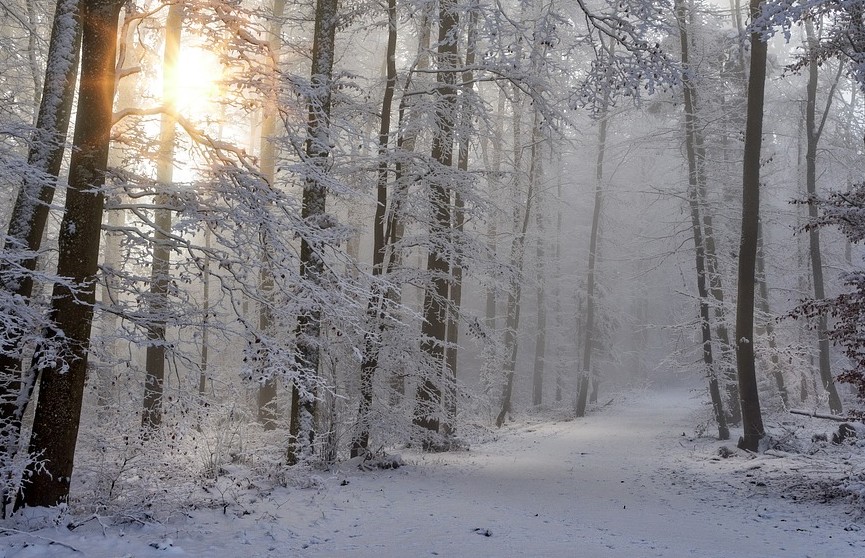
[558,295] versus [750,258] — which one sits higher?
[558,295]

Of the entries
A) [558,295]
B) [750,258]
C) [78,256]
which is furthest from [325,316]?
[558,295]

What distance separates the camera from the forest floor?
5.34 m

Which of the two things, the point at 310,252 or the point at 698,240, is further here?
the point at 698,240

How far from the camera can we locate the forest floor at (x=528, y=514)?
5340mm

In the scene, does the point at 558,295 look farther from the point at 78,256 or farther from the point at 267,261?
the point at 78,256

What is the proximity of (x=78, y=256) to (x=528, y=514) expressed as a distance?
19.3ft

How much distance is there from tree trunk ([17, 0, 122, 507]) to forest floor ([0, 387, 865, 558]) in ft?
2.35

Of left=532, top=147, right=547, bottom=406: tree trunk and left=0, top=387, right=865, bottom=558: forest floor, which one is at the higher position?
left=532, top=147, right=547, bottom=406: tree trunk

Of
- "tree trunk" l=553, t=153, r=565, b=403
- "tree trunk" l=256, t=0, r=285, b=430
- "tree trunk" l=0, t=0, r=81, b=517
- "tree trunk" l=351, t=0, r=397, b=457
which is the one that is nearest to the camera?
"tree trunk" l=0, t=0, r=81, b=517

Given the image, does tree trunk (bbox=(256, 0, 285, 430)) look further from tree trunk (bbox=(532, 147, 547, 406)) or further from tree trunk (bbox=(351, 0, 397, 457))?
tree trunk (bbox=(532, 147, 547, 406))

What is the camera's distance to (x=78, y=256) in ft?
19.0

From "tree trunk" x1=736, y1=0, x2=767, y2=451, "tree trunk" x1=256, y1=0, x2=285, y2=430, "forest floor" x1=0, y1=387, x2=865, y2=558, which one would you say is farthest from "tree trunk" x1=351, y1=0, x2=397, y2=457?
"tree trunk" x1=736, y1=0, x2=767, y2=451

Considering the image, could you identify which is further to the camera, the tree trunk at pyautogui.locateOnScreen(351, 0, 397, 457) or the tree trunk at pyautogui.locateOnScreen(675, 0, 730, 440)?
the tree trunk at pyautogui.locateOnScreen(675, 0, 730, 440)

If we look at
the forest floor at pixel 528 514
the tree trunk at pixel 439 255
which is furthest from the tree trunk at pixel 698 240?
the tree trunk at pixel 439 255
